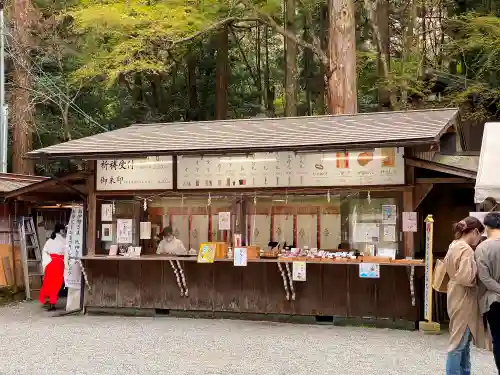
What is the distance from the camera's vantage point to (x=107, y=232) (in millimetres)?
12320

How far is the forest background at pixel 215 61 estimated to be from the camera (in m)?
17.9

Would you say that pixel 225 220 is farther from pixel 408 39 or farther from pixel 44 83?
pixel 44 83

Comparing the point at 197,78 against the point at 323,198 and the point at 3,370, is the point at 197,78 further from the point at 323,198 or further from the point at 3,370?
the point at 3,370

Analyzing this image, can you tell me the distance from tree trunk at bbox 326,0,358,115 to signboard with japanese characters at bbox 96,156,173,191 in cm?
466

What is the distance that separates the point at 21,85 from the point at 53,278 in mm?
9925

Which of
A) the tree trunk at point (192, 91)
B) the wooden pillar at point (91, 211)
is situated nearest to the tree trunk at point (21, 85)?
the tree trunk at point (192, 91)

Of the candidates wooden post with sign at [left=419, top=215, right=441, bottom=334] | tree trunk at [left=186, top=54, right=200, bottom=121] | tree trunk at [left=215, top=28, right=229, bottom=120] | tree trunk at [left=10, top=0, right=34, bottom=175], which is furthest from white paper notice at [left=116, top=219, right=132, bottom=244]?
tree trunk at [left=186, top=54, right=200, bottom=121]

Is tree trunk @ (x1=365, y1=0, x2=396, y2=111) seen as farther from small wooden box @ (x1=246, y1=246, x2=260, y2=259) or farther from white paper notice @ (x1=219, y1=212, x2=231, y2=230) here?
small wooden box @ (x1=246, y1=246, x2=260, y2=259)

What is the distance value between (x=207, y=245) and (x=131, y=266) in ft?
5.48

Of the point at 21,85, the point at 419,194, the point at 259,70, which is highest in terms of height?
the point at 259,70

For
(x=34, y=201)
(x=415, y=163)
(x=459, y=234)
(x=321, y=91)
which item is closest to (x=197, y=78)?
(x=321, y=91)

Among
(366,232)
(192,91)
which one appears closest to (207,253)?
(366,232)

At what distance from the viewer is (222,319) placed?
11.5 m

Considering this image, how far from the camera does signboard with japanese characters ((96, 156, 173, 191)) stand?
38.9 ft
